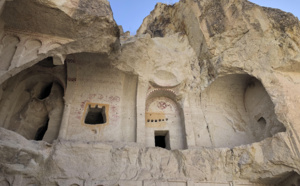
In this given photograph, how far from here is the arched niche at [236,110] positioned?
8.48m

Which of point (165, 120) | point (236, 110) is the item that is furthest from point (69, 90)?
point (236, 110)

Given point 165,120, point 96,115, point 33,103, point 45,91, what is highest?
point 45,91

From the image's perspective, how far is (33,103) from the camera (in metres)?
8.69

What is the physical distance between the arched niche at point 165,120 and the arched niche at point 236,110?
42.8 inches

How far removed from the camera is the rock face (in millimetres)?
6145

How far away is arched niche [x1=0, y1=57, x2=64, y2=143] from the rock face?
4cm

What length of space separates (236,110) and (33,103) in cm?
797

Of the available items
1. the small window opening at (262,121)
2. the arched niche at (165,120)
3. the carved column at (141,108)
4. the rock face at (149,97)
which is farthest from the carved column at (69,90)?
the small window opening at (262,121)

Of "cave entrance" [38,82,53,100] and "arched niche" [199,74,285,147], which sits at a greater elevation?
"cave entrance" [38,82,53,100]

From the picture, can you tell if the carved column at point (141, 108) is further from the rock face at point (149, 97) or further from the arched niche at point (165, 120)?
the arched niche at point (165, 120)

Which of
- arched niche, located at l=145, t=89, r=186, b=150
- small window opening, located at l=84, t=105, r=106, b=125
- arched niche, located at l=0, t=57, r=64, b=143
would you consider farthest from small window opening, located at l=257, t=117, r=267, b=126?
arched niche, located at l=0, t=57, r=64, b=143

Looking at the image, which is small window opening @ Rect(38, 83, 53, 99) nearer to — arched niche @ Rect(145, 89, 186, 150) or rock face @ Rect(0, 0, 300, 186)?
rock face @ Rect(0, 0, 300, 186)

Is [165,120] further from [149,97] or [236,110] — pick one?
[236,110]

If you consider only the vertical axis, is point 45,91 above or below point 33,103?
above
